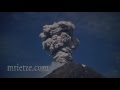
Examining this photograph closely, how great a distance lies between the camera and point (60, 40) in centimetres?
407

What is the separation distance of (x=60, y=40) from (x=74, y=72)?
493mm

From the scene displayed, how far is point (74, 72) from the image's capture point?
13.1 feet

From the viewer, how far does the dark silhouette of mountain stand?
13.1ft

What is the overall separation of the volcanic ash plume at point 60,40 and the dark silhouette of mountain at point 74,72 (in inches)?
5.0

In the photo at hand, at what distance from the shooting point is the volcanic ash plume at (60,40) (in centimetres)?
404

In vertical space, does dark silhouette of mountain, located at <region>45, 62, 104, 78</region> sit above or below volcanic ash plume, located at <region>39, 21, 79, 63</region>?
below

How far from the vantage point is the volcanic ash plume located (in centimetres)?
404

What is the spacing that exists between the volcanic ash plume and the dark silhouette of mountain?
13cm

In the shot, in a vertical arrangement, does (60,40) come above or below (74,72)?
above

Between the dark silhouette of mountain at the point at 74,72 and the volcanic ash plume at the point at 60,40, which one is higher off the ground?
the volcanic ash plume at the point at 60,40
